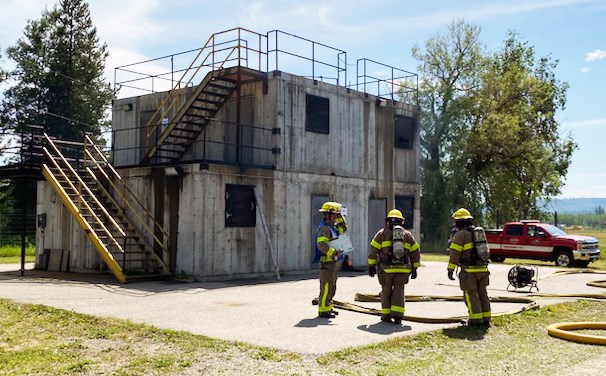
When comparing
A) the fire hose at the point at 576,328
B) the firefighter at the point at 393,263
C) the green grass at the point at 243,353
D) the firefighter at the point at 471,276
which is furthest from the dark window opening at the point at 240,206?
the fire hose at the point at 576,328

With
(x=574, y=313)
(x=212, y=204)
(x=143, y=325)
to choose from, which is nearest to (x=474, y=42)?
(x=212, y=204)

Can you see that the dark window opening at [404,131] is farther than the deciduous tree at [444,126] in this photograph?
No

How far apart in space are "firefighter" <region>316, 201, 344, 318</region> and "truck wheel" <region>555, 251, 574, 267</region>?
1709cm

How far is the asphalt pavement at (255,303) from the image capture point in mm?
10031

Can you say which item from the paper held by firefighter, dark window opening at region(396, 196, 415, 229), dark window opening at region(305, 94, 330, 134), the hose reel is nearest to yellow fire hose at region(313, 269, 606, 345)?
the hose reel

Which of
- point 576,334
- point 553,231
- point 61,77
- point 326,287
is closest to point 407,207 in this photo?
point 553,231

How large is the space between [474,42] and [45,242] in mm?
34374

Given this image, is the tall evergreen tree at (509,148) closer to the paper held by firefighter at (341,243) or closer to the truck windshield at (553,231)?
the truck windshield at (553,231)

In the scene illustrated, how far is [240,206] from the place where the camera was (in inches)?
750

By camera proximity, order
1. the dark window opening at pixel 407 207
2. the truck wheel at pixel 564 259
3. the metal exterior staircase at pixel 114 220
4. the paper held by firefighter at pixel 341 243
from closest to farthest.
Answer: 1. the paper held by firefighter at pixel 341 243
2. the metal exterior staircase at pixel 114 220
3. the dark window opening at pixel 407 207
4. the truck wheel at pixel 564 259

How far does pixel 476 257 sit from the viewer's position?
35.8ft

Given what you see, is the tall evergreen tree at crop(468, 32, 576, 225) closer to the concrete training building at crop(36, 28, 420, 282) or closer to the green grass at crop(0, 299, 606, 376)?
the concrete training building at crop(36, 28, 420, 282)

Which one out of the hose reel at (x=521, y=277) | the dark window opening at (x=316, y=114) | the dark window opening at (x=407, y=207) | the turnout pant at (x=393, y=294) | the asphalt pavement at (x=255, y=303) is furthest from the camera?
the dark window opening at (x=407, y=207)

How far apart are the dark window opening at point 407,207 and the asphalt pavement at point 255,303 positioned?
502cm
